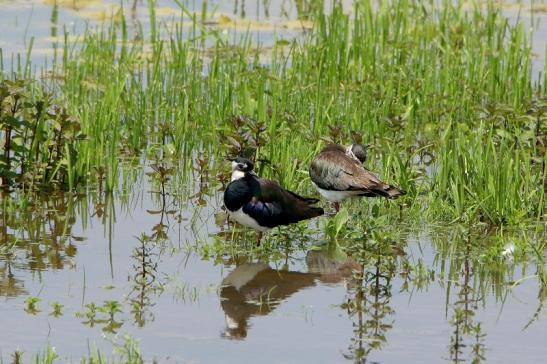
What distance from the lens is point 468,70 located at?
14070 mm

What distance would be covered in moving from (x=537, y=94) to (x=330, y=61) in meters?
2.27

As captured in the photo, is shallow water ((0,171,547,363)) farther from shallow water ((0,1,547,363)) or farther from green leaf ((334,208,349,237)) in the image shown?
green leaf ((334,208,349,237))

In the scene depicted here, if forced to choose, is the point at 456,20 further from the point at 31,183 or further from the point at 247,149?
the point at 31,183

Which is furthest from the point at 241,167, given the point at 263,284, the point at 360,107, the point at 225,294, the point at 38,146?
the point at 360,107

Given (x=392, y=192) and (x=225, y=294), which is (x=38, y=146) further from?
(x=225, y=294)

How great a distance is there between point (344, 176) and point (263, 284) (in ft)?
6.49

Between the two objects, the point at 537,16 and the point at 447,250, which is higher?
the point at 537,16

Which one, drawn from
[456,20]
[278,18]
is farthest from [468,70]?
[278,18]

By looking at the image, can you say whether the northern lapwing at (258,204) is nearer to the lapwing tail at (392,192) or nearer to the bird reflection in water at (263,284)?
the bird reflection in water at (263,284)

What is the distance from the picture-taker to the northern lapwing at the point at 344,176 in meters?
10.3

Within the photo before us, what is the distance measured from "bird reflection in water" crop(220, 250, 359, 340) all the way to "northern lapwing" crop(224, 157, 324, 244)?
1.14 feet

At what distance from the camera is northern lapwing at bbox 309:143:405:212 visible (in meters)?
10.3

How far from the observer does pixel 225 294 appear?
8.41 m

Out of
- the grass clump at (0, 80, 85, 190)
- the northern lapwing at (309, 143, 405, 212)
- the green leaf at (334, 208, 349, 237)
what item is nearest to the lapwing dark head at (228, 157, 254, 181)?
the green leaf at (334, 208, 349, 237)
